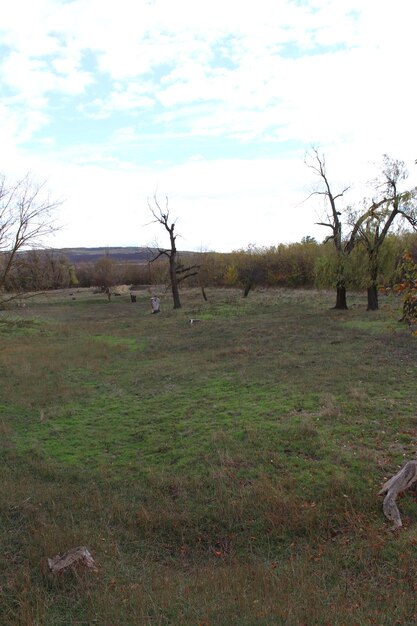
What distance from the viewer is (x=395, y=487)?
18.6 ft

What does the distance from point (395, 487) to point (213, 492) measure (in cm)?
231

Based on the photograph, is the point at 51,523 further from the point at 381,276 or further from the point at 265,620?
the point at 381,276

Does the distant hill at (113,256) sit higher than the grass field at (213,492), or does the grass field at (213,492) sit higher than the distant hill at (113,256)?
the distant hill at (113,256)

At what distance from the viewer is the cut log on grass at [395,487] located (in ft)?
17.8

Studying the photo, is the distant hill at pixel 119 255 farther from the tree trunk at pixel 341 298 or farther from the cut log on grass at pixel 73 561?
the cut log on grass at pixel 73 561

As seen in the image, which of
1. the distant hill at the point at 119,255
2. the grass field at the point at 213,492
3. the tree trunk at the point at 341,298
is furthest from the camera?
the distant hill at the point at 119,255

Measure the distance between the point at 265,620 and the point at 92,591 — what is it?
5.47 feet

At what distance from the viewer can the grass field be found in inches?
164

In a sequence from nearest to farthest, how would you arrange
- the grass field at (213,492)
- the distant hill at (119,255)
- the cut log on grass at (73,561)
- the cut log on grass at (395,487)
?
the grass field at (213,492) → the cut log on grass at (73,561) → the cut log on grass at (395,487) → the distant hill at (119,255)

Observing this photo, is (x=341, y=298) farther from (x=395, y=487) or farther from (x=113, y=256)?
(x=113, y=256)

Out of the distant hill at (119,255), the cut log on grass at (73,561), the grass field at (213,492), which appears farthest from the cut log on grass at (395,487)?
the distant hill at (119,255)

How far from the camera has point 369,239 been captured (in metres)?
23.2

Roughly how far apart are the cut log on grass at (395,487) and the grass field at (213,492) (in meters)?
0.13

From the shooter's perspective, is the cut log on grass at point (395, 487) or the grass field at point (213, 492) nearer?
the grass field at point (213, 492)
